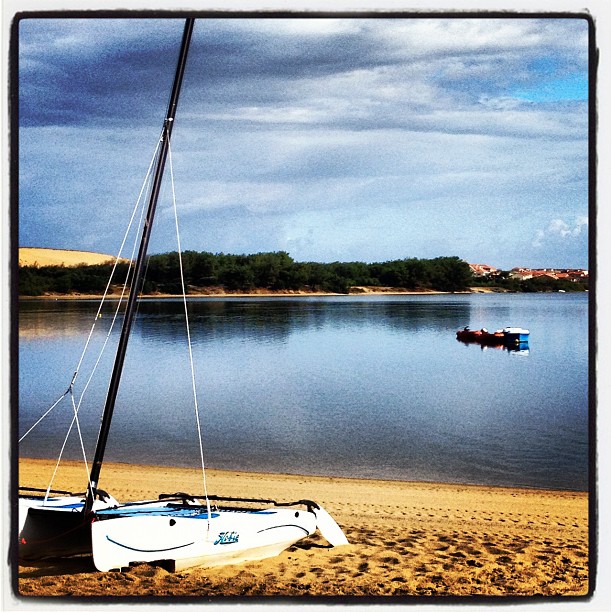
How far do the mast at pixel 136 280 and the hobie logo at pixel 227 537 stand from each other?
672 millimetres

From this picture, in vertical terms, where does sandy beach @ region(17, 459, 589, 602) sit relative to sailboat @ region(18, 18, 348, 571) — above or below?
below

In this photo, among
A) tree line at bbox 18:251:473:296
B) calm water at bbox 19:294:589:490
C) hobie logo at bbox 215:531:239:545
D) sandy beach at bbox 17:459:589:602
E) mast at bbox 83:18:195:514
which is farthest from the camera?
tree line at bbox 18:251:473:296

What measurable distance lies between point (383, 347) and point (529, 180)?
7.14 meters

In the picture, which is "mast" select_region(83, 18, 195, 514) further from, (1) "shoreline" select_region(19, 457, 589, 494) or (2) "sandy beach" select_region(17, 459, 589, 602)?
(1) "shoreline" select_region(19, 457, 589, 494)

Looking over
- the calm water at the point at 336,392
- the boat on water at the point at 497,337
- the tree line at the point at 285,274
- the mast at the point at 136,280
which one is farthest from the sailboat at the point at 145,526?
the boat on water at the point at 497,337

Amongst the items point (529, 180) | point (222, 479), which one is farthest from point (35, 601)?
point (529, 180)

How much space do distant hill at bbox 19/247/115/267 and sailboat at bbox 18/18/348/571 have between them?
150 inches

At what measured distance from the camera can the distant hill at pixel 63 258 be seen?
26.8 feet

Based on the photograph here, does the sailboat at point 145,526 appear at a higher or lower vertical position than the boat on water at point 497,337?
lower

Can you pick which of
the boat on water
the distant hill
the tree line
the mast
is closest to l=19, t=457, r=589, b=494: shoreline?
the distant hill

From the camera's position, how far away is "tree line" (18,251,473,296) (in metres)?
18.8

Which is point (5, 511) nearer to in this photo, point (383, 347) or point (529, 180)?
point (383, 347)

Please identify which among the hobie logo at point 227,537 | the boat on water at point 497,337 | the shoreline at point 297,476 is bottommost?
the shoreline at point 297,476

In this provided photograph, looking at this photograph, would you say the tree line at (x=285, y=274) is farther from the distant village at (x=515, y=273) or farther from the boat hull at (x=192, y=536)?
the boat hull at (x=192, y=536)
